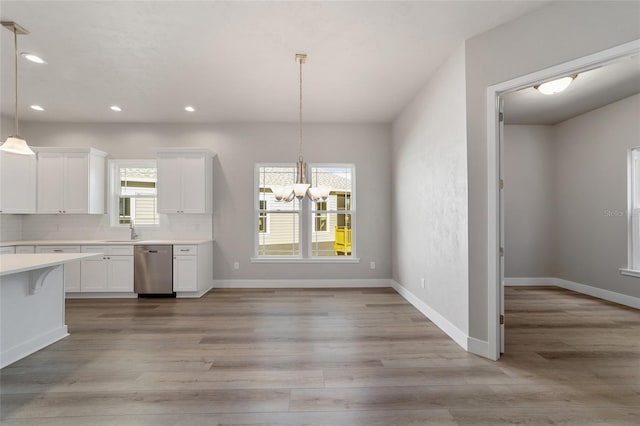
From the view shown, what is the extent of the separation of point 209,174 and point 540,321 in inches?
209

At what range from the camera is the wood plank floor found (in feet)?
6.07

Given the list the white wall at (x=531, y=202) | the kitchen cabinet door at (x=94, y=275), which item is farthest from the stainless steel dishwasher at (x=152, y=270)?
the white wall at (x=531, y=202)

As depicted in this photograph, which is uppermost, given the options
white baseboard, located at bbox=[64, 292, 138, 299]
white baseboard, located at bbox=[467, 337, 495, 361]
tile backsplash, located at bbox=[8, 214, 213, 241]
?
tile backsplash, located at bbox=[8, 214, 213, 241]

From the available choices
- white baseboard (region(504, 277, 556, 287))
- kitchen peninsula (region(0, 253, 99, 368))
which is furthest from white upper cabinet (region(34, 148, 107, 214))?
white baseboard (region(504, 277, 556, 287))

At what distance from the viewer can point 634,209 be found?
4.17 metres

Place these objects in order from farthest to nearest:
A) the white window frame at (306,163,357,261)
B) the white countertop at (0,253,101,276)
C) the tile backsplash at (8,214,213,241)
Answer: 1. the white window frame at (306,163,357,261)
2. the tile backsplash at (8,214,213,241)
3. the white countertop at (0,253,101,276)

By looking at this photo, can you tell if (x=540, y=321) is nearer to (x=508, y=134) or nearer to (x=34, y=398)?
(x=508, y=134)

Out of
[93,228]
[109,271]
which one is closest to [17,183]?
[93,228]

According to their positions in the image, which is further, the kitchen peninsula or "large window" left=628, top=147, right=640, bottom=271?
"large window" left=628, top=147, right=640, bottom=271

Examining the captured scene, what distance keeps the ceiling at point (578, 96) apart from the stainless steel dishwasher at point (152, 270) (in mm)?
5329

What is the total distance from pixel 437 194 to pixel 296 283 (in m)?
3.01

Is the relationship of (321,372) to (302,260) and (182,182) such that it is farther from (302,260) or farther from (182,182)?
(182,182)

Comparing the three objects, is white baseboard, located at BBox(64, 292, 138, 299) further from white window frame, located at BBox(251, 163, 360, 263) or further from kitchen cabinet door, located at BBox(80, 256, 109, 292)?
white window frame, located at BBox(251, 163, 360, 263)

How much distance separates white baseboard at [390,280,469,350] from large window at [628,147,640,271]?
10.4 feet
